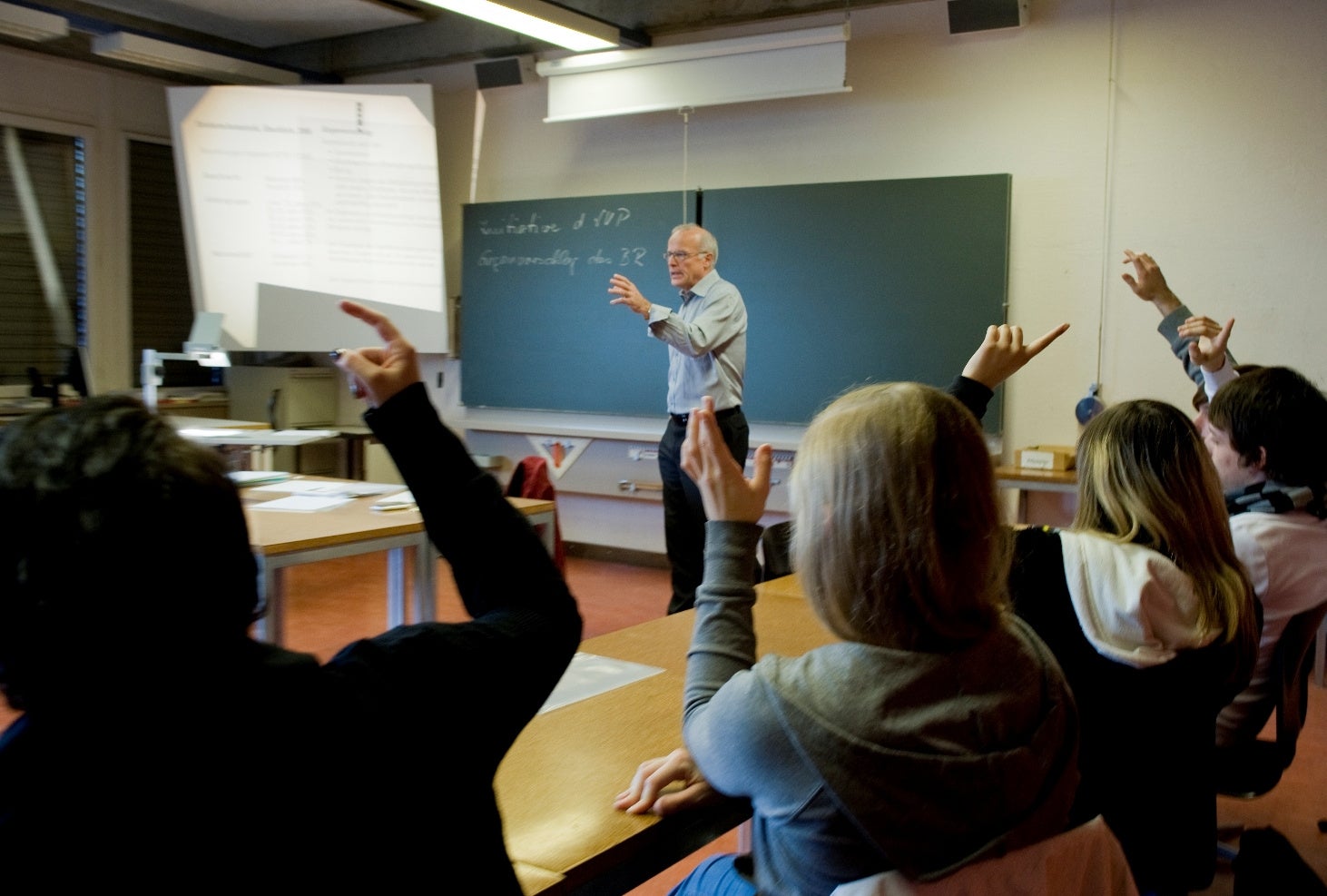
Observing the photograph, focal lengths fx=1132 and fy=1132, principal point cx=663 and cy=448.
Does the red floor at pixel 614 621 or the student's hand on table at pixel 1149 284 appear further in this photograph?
the student's hand on table at pixel 1149 284

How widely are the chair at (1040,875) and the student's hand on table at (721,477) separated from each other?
40cm

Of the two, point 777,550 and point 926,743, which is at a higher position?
point 926,743

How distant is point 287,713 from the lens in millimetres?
749

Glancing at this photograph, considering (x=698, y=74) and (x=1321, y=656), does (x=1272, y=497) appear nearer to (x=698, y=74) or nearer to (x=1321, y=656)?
(x=1321, y=656)

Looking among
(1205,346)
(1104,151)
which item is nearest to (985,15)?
(1104,151)

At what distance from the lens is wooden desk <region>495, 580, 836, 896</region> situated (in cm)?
120

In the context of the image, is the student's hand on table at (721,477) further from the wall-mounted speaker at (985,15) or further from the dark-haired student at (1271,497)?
the wall-mounted speaker at (985,15)

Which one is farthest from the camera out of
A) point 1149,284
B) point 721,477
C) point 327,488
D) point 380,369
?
point 327,488

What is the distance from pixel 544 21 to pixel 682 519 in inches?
92.5

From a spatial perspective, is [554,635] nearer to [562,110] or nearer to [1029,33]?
[1029,33]

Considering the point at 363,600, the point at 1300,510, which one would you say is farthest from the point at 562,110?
the point at 1300,510

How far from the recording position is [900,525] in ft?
3.46

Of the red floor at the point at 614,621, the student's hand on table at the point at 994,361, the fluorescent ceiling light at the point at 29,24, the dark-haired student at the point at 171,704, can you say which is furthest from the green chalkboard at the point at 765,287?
the dark-haired student at the point at 171,704

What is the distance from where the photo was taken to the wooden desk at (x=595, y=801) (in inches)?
47.1
